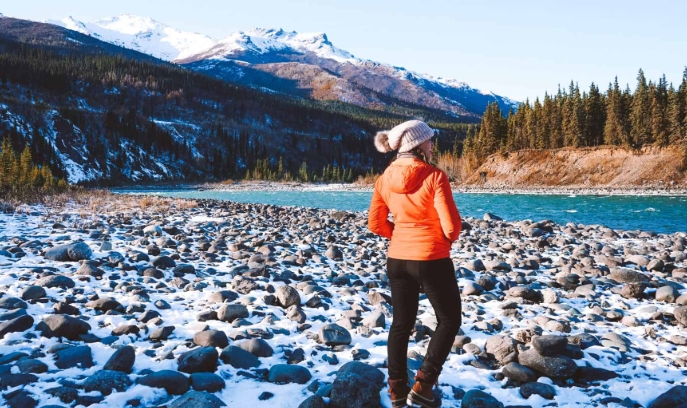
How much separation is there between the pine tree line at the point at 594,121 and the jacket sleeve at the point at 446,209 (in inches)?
3178

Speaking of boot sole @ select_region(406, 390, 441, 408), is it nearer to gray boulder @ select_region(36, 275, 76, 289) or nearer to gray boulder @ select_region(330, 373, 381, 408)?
gray boulder @ select_region(330, 373, 381, 408)

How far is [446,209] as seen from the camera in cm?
379

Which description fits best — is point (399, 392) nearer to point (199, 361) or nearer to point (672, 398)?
point (199, 361)

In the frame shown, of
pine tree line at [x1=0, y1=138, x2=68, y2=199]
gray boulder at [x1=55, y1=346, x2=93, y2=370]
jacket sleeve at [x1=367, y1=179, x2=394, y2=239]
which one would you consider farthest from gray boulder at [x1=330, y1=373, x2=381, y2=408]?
pine tree line at [x1=0, y1=138, x2=68, y2=199]

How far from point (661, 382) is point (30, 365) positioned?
6.90 metres

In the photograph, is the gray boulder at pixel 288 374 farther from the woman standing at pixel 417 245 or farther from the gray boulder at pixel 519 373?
the gray boulder at pixel 519 373

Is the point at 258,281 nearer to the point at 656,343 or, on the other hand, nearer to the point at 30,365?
the point at 30,365

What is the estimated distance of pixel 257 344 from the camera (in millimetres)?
5602

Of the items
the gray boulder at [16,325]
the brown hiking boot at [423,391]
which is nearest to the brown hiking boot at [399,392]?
the brown hiking boot at [423,391]

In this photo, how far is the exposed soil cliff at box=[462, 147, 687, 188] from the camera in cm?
6706

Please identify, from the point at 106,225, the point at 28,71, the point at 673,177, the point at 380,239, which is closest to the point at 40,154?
the point at 28,71

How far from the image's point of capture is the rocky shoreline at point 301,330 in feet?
14.9

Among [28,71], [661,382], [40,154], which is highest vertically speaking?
[28,71]

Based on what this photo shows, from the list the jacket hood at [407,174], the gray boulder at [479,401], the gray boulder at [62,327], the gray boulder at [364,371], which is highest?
the jacket hood at [407,174]
